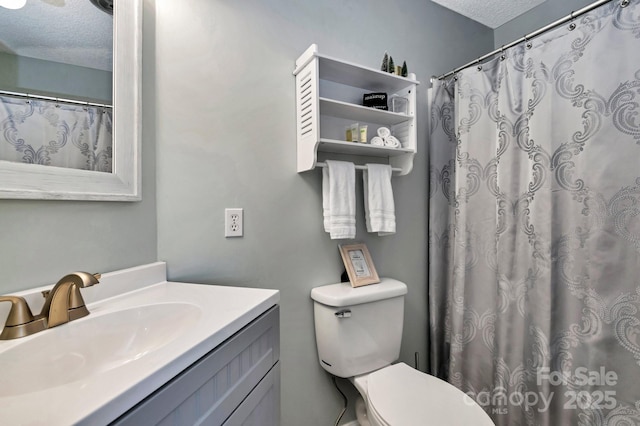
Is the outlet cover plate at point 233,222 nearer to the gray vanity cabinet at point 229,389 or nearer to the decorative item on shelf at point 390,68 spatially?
the gray vanity cabinet at point 229,389

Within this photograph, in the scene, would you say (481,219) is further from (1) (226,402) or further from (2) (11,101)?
(2) (11,101)

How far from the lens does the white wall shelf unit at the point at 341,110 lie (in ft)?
3.77

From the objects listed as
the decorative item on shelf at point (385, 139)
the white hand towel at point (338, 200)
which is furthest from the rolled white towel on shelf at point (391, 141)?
the white hand towel at point (338, 200)

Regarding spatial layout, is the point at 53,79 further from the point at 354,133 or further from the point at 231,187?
the point at 354,133

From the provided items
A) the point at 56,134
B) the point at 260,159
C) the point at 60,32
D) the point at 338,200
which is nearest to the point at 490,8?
the point at 338,200

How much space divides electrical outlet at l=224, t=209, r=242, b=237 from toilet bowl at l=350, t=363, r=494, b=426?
83 cm

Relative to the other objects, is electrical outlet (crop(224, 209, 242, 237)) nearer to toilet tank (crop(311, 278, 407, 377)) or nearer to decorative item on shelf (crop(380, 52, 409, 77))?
A: toilet tank (crop(311, 278, 407, 377))

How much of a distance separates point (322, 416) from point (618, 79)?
71.6 inches

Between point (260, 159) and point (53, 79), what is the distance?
66 centimetres

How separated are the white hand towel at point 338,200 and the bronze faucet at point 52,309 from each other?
82 cm

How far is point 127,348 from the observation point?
71cm

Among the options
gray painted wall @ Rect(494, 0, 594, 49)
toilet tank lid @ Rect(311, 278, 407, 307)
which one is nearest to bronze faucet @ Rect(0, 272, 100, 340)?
toilet tank lid @ Rect(311, 278, 407, 307)

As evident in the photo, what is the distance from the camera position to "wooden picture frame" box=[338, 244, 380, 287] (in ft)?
4.32

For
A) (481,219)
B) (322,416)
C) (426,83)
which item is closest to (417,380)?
(322,416)
